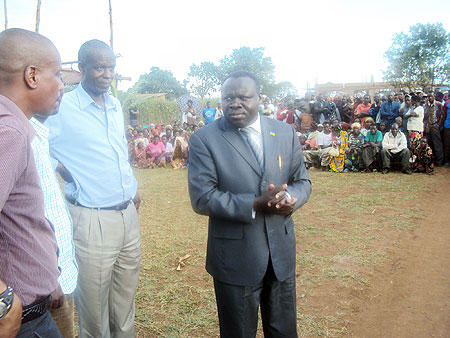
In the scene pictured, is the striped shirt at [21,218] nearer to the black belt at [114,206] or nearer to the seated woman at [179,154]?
the black belt at [114,206]

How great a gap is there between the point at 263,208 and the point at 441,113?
1021cm

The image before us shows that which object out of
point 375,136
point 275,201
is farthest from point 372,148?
point 275,201

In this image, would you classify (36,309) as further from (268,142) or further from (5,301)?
(268,142)

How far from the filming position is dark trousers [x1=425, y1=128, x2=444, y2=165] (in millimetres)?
10221

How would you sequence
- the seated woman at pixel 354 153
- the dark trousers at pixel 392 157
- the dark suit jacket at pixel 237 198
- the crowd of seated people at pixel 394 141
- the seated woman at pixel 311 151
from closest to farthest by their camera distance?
the dark suit jacket at pixel 237 198 → the dark trousers at pixel 392 157 → the crowd of seated people at pixel 394 141 → the seated woman at pixel 354 153 → the seated woman at pixel 311 151

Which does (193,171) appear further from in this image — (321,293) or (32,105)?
(321,293)

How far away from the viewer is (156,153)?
13.4m

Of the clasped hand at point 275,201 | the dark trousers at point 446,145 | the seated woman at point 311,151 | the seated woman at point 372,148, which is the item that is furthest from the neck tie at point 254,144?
the dark trousers at point 446,145

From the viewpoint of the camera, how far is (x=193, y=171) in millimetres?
2188

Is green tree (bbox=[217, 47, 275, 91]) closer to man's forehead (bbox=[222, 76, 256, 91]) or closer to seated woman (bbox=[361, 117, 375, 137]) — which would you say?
seated woman (bbox=[361, 117, 375, 137])

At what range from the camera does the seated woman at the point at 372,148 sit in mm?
10133

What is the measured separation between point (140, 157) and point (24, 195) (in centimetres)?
1236

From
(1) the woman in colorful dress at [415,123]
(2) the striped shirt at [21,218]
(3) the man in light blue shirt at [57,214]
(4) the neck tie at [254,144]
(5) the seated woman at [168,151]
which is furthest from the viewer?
(5) the seated woman at [168,151]

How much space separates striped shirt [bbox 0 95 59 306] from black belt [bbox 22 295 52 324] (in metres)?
0.04
